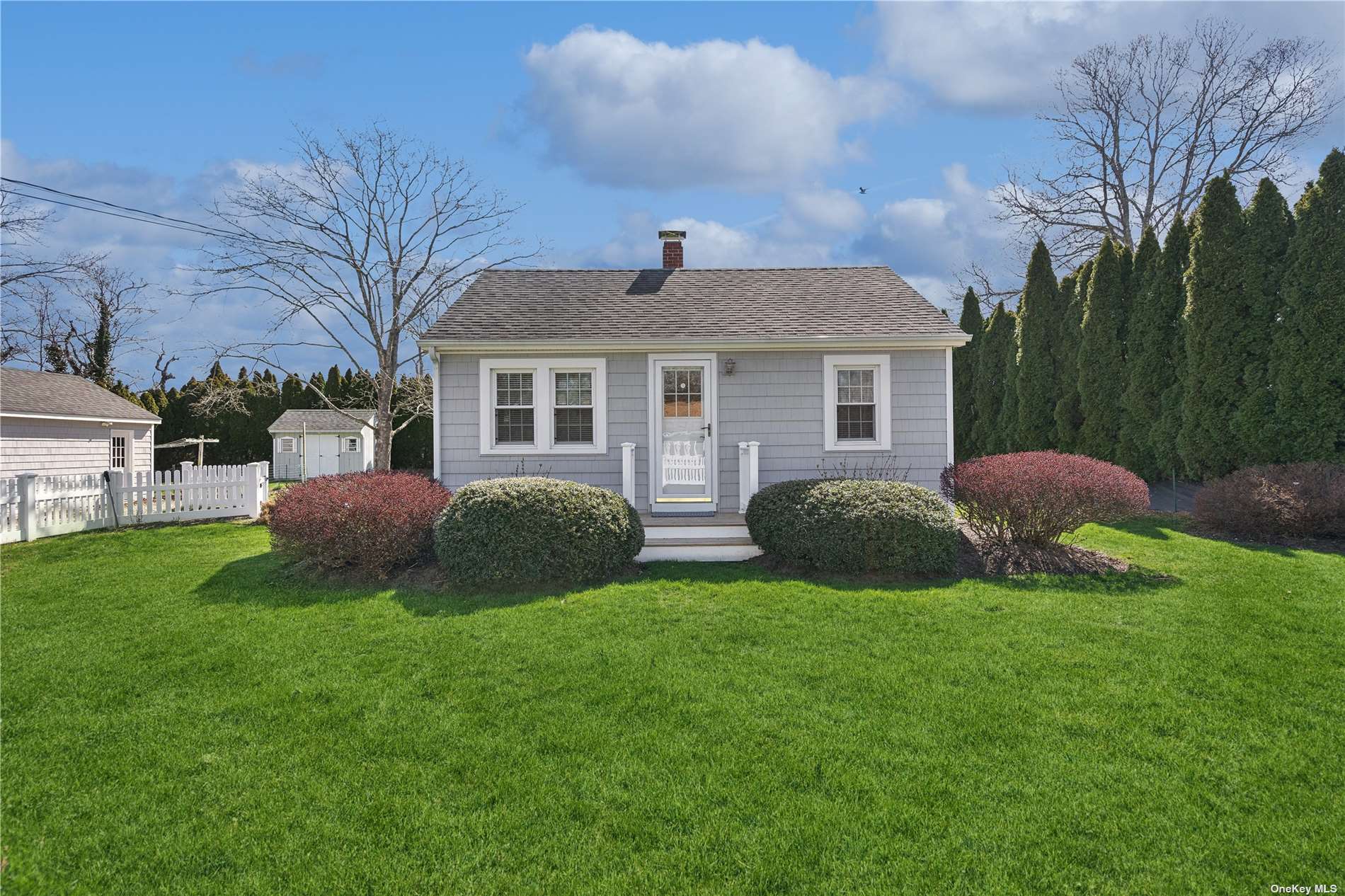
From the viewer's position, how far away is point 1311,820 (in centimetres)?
336

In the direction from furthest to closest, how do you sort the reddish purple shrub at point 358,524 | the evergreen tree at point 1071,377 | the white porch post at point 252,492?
1. the evergreen tree at point 1071,377
2. the white porch post at point 252,492
3. the reddish purple shrub at point 358,524

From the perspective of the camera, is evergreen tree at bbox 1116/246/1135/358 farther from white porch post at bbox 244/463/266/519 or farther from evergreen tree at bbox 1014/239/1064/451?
white porch post at bbox 244/463/266/519

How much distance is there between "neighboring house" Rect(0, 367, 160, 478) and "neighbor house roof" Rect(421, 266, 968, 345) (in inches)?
434

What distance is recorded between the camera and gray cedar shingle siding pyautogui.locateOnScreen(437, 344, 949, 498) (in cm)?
1079

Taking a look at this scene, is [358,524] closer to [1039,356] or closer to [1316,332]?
[1316,332]

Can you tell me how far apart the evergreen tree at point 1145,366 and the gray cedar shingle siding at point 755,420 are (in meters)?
6.06

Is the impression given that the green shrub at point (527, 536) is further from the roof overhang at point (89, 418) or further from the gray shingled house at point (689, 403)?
the roof overhang at point (89, 418)

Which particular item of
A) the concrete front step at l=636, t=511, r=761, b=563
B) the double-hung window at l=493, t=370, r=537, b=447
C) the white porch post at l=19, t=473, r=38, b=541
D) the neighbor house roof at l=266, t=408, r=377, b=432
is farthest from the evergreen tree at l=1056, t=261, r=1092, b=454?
the neighbor house roof at l=266, t=408, r=377, b=432

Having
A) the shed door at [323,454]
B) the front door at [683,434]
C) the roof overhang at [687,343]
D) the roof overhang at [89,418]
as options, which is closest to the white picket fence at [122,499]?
the roof overhang at [89,418]

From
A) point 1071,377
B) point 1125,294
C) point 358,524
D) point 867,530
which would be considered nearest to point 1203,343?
point 1125,294

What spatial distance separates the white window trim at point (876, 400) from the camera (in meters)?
10.8

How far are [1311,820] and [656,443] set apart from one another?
8.29 meters

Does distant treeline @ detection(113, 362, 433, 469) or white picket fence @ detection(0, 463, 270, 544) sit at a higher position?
distant treeline @ detection(113, 362, 433, 469)

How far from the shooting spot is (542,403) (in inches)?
427
